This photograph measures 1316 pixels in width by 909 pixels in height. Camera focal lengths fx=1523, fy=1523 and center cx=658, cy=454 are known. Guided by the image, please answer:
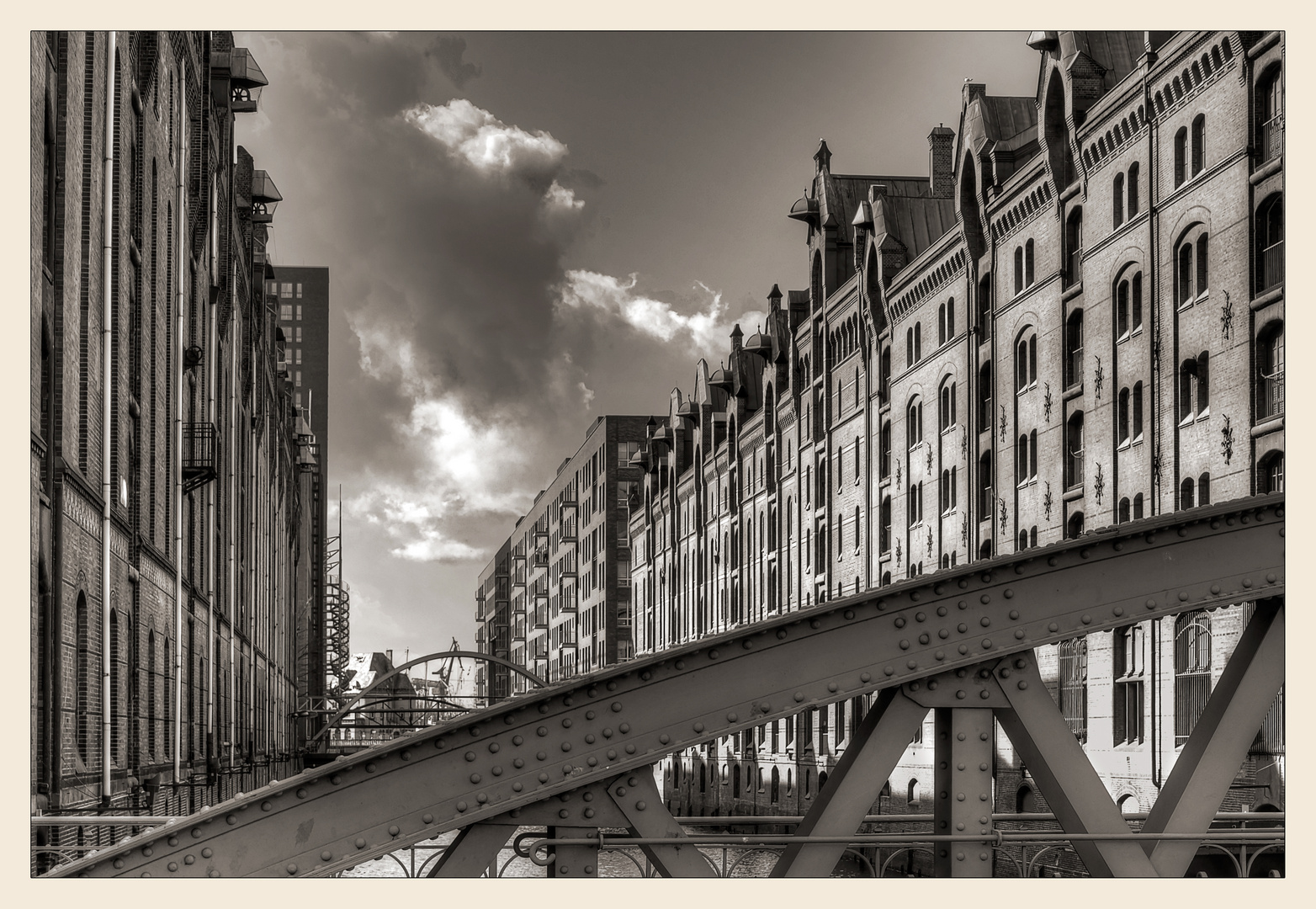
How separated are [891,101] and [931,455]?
1357 cm

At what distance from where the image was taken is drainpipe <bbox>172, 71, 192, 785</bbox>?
856 inches

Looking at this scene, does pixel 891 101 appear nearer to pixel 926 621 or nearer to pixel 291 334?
pixel 926 621

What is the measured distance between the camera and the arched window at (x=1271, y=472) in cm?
2352

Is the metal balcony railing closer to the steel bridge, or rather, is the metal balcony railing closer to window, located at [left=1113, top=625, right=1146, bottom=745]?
window, located at [left=1113, top=625, right=1146, bottom=745]

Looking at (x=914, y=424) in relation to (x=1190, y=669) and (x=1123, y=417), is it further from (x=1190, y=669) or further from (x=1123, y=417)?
(x=1190, y=669)

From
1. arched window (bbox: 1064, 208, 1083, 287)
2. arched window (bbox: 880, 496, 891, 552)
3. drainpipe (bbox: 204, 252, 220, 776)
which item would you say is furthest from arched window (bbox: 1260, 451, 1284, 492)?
arched window (bbox: 880, 496, 891, 552)

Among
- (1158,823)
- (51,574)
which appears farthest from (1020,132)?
(1158,823)

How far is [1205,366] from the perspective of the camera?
26266 mm

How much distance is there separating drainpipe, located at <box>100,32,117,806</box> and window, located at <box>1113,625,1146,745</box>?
60.4ft

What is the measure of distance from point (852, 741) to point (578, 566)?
95.7 meters

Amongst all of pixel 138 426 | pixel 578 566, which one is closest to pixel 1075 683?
pixel 138 426

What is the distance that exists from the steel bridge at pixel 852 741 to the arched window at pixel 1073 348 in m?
24.4

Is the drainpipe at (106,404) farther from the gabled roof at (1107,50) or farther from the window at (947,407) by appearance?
the window at (947,407)

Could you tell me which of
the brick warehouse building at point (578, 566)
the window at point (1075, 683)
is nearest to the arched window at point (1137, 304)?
the window at point (1075, 683)
